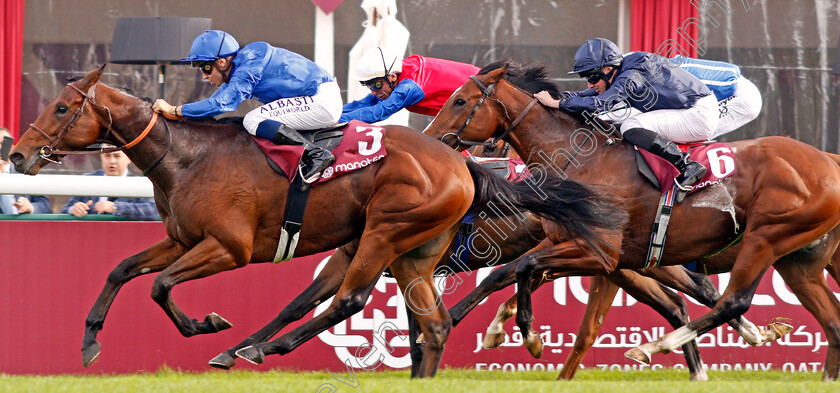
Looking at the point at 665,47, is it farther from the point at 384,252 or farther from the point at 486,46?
the point at 384,252

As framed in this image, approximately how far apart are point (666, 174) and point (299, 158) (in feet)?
6.40

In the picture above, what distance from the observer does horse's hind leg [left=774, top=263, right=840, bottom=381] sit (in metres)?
6.16

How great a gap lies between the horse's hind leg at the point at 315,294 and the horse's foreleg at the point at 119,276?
62 centimetres

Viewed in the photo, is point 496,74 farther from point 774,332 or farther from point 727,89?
point 774,332

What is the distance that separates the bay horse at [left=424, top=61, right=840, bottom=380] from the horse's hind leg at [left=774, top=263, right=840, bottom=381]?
34cm

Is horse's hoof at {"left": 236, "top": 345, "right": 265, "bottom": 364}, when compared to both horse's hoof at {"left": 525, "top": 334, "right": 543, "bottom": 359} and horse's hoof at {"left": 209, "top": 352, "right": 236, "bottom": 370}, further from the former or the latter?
horse's hoof at {"left": 525, "top": 334, "right": 543, "bottom": 359}

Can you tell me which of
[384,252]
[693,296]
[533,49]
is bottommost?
[693,296]

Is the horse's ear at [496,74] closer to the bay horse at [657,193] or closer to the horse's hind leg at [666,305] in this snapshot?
the bay horse at [657,193]

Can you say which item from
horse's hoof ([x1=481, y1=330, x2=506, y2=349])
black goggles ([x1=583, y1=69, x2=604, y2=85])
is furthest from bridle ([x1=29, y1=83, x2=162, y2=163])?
black goggles ([x1=583, y1=69, x2=604, y2=85])

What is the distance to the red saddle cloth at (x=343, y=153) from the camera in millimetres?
5410

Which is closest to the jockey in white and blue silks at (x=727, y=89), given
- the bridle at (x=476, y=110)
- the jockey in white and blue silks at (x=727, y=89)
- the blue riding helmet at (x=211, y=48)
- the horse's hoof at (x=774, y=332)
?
the jockey in white and blue silks at (x=727, y=89)

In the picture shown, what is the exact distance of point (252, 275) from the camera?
684cm

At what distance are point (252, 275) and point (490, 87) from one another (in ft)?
6.82

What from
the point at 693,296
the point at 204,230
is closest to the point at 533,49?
the point at 693,296
